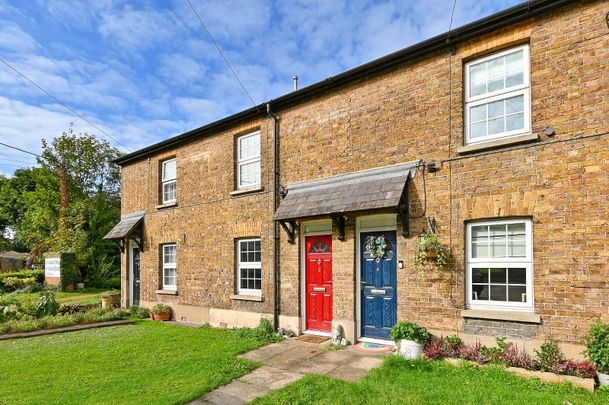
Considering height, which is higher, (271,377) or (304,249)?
(304,249)

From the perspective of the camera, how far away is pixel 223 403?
5.61 meters

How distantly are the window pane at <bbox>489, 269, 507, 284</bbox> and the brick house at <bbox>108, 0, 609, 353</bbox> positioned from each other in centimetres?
2

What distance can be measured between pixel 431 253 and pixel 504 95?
3105 millimetres

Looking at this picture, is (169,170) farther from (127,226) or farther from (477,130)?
(477,130)

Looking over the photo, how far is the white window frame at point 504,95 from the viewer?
21.7ft

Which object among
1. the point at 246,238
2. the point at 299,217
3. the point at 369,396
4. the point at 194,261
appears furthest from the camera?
the point at 194,261

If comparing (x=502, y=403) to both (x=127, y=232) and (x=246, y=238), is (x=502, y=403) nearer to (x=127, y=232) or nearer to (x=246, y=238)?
(x=246, y=238)

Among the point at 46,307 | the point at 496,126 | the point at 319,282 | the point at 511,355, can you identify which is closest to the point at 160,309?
the point at 46,307

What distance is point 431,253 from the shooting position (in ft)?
23.5

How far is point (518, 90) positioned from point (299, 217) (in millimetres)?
4924

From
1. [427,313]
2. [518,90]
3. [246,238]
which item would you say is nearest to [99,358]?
[246,238]

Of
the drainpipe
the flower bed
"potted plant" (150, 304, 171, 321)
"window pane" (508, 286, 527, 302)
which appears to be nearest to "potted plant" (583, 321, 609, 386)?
the flower bed

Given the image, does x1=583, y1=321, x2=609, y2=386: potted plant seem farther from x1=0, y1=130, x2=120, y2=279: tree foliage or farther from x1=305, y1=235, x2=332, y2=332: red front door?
x1=0, y1=130, x2=120, y2=279: tree foliage

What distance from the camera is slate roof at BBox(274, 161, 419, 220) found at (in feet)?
24.9
